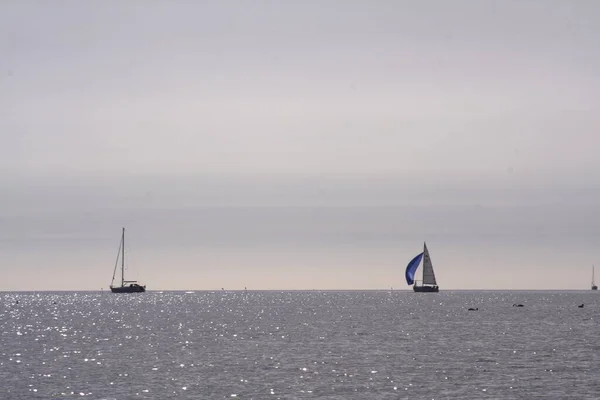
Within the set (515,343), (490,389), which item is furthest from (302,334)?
(490,389)

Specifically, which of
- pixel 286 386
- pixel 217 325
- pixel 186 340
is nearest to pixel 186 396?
pixel 286 386

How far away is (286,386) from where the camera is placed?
71.7 m

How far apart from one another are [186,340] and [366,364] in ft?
128

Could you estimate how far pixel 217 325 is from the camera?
520 feet

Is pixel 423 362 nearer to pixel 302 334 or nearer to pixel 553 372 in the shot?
pixel 553 372

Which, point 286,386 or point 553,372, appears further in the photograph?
point 553,372

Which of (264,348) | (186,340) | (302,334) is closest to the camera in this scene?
(264,348)

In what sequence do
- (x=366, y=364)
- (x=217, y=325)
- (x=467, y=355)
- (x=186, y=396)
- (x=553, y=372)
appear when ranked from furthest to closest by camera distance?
(x=217, y=325), (x=467, y=355), (x=366, y=364), (x=553, y=372), (x=186, y=396)

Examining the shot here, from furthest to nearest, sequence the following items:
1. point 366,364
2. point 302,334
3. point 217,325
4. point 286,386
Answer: point 217,325
point 302,334
point 366,364
point 286,386

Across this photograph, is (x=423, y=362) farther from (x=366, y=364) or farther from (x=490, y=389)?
(x=490, y=389)

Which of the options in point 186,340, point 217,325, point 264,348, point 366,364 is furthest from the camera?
point 217,325

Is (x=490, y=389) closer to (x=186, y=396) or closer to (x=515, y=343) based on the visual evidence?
(x=186, y=396)

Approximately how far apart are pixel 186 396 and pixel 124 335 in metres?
67.8

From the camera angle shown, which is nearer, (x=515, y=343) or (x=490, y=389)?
(x=490, y=389)
